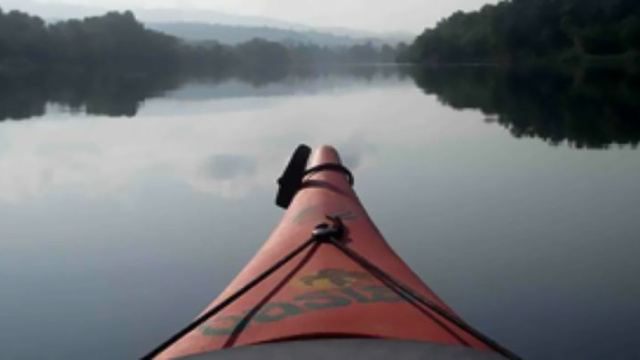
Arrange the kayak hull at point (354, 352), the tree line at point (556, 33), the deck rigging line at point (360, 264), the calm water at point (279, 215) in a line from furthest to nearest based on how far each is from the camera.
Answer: the tree line at point (556, 33) → the calm water at point (279, 215) → the deck rigging line at point (360, 264) → the kayak hull at point (354, 352)

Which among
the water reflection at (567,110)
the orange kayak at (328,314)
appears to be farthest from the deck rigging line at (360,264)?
the water reflection at (567,110)

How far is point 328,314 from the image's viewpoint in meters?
2.21

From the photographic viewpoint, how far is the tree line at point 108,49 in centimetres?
4819

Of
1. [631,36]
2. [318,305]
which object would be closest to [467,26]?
[631,36]

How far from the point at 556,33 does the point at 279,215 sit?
48.6 meters

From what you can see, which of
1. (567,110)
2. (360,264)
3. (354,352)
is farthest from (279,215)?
(567,110)

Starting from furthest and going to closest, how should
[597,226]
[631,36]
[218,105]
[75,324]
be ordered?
1. [631,36]
2. [218,105]
3. [597,226]
4. [75,324]

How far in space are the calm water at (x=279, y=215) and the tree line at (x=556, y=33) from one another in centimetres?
3379

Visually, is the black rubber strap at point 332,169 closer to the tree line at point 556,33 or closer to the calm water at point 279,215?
the calm water at point 279,215

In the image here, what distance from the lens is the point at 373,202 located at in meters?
7.17

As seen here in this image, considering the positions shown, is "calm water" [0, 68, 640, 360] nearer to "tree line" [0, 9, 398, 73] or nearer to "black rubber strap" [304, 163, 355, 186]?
"black rubber strap" [304, 163, 355, 186]

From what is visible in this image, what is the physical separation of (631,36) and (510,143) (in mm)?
34860

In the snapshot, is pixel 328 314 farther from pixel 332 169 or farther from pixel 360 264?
pixel 332 169

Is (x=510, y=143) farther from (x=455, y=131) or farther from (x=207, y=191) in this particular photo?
(x=207, y=191)
